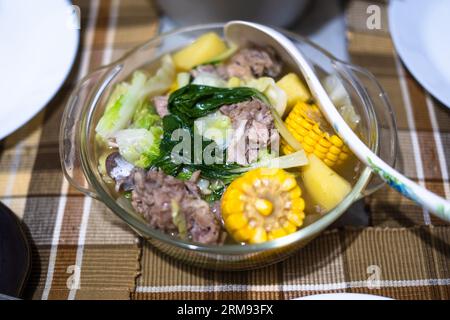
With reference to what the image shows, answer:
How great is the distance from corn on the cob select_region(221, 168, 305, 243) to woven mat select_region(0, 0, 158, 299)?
11.4 inches

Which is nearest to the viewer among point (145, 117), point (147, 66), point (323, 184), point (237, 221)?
point (237, 221)

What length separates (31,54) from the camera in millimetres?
1280

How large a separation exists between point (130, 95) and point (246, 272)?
0.48 meters

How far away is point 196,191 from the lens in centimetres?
92

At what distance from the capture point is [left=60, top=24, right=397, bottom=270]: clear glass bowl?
2.78 feet

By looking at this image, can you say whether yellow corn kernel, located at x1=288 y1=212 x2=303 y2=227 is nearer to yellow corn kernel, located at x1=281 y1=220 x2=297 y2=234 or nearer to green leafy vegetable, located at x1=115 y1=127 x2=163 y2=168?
yellow corn kernel, located at x1=281 y1=220 x2=297 y2=234

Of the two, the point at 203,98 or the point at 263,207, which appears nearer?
the point at 263,207

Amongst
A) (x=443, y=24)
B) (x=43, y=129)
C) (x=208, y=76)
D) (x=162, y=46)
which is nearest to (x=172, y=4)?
(x=162, y=46)

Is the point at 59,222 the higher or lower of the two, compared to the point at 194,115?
lower

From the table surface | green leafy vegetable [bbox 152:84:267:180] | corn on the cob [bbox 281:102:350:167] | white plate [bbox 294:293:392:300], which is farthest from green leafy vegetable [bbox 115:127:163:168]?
white plate [bbox 294:293:392:300]

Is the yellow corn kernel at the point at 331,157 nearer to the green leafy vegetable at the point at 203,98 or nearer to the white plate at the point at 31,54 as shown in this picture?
the green leafy vegetable at the point at 203,98

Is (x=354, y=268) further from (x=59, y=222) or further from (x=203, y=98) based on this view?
(x=59, y=222)

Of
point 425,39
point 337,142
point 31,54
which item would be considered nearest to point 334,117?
point 337,142

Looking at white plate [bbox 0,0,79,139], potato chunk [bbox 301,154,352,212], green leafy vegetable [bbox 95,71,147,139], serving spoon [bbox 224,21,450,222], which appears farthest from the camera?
white plate [bbox 0,0,79,139]
